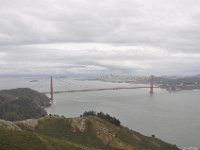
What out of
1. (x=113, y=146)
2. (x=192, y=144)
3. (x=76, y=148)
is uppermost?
(x=76, y=148)

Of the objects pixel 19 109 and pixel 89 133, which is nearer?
Result: pixel 89 133

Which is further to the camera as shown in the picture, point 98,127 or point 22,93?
point 22,93

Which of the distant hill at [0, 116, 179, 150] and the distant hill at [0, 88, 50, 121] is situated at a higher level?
the distant hill at [0, 116, 179, 150]

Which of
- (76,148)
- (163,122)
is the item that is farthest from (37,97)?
(76,148)

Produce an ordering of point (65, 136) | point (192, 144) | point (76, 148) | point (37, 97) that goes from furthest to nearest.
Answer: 1. point (37, 97)
2. point (192, 144)
3. point (65, 136)
4. point (76, 148)

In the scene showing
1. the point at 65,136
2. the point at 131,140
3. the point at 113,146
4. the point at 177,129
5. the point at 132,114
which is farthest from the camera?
the point at 132,114

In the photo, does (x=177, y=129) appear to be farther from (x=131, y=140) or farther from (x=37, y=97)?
(x=37, y=97)

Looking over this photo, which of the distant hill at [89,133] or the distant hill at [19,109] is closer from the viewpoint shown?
the distant hill at [89,133]

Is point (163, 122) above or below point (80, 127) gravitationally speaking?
below

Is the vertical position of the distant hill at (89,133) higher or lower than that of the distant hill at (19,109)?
higher

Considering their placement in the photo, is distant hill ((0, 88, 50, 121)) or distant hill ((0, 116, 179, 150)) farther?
distant hill ((0, 88, 50, 121))

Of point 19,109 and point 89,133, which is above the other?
point 89,133
